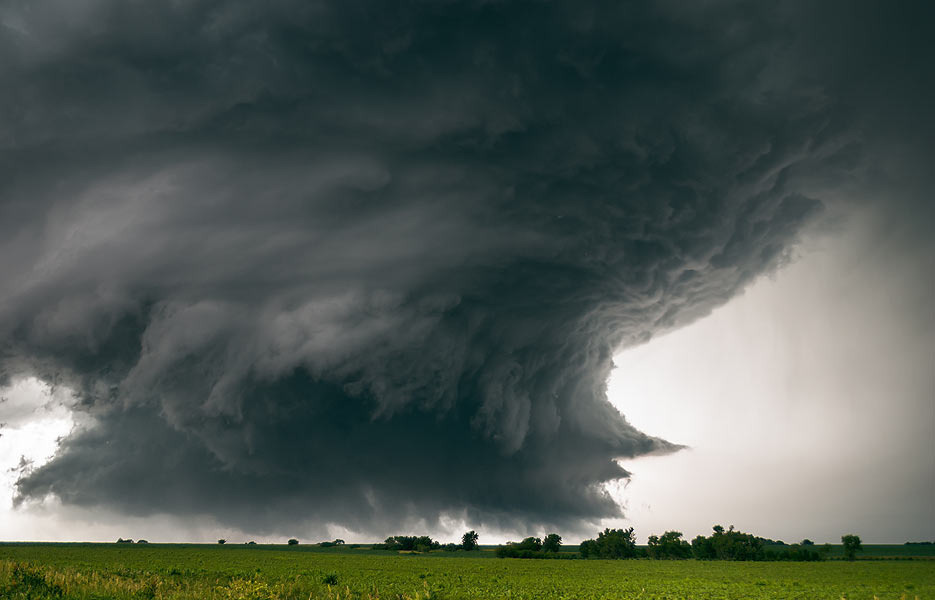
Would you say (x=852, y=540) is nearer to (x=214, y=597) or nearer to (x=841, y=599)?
(x=841, y=599)

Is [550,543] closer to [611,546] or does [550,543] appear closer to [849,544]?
[611,546]

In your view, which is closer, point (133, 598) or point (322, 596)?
point (133, 598)

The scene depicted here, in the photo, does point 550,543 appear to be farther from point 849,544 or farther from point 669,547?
point 849,544

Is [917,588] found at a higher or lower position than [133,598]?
lower

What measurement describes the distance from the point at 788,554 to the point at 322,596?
491 feet

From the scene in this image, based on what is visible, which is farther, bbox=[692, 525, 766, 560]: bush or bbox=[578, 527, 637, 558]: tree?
bbox=[578, 527, 637, 558]: tree

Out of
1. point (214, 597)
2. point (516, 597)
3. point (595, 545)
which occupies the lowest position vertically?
point (595, 545)

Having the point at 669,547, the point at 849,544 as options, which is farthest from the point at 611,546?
the point at 849,544

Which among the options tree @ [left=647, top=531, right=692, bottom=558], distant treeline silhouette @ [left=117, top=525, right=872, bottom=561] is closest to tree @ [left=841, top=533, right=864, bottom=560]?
distant treeline silhouette @ [left=117, top=525, right=872, bottom=561]

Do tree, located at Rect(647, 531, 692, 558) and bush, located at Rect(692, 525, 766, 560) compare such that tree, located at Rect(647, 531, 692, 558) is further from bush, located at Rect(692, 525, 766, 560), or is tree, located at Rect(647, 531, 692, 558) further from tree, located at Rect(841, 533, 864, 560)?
tree, located at Rect(841, 533, 864, 560)

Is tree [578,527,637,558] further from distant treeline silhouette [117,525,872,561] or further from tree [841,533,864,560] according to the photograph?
tree [841,533,864,560]

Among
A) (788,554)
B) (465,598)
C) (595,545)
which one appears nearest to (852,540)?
(788,554)

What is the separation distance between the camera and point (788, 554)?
141 metres

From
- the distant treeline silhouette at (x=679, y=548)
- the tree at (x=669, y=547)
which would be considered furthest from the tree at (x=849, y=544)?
the tree at (x=669, y=547)
